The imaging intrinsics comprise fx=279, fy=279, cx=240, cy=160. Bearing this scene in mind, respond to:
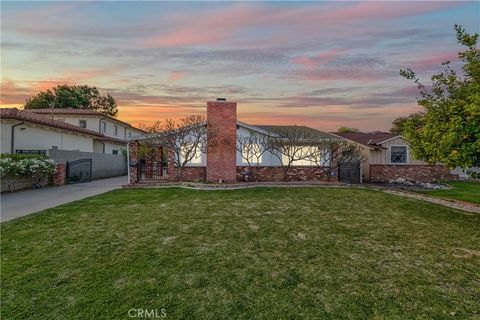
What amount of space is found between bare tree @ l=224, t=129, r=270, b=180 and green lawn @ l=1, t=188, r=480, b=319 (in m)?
9.04

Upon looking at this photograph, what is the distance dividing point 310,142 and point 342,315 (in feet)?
50.0

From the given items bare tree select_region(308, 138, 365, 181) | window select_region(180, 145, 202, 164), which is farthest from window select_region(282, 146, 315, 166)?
window select_region(180, 145, 202, 164)

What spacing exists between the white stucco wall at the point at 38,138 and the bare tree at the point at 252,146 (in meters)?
13.2

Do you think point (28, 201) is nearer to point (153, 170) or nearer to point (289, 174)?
point (153, 170)

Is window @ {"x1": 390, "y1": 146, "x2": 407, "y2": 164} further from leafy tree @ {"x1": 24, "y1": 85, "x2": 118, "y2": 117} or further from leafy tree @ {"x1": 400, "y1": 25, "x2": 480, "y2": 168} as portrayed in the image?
leafy tree @ {"x1": 24, "y1": 85, "x2": 118, "y2": 117}

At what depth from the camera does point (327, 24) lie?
13070mm

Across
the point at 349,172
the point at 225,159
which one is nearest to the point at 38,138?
the point at 225,159

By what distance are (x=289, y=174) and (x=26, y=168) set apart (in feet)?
47.6

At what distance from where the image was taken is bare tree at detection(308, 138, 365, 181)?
1805 centimetres

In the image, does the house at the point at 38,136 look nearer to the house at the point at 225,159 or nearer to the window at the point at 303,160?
the house at the point at 225,159

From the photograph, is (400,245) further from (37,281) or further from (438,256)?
(37,281)

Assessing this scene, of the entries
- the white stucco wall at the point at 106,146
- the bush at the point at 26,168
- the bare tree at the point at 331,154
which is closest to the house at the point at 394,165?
the bare tree at the point at 331,154

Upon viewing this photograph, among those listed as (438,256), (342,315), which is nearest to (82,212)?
(342,315)
